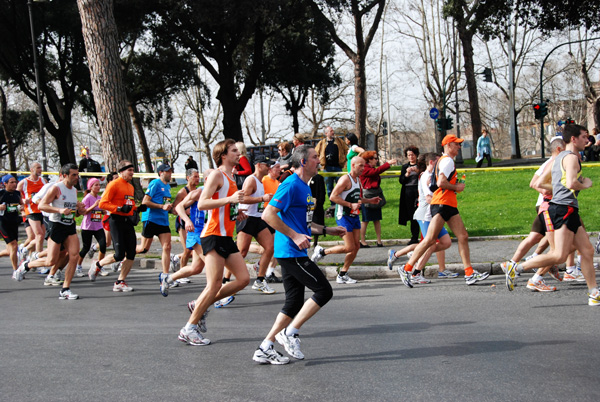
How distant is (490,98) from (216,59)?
28066 mm

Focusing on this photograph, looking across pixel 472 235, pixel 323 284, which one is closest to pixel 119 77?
pixel 472 235

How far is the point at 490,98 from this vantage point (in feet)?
167

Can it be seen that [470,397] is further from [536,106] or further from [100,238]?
[536,106]

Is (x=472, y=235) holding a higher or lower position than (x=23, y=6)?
lower

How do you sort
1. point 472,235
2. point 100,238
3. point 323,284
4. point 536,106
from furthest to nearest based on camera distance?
1. point 536,106
2. point 472,235
3. point 100,238
4. point 323,284

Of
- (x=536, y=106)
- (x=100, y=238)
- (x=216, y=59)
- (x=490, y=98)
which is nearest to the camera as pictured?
(x=100, y=238)

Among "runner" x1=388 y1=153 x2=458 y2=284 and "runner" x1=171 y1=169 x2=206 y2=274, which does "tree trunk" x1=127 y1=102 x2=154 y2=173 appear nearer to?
"runner" x1=171 y1=169 x2=206 y2=274

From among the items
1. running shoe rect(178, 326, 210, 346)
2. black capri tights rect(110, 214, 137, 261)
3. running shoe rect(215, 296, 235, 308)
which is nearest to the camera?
running shoe rect(178, 326, 210, 346)

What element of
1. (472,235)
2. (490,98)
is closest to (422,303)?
(472,235)

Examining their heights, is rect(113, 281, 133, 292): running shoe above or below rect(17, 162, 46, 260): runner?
below

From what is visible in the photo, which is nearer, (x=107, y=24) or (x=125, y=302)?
(x=125, y=302)

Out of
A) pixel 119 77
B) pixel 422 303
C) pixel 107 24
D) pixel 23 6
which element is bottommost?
pixel 422 303

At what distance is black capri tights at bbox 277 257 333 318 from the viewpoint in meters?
5.47

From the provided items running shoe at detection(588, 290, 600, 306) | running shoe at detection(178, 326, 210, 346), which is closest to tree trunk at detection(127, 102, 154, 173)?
running shoe at detection(178, 326, 210, 346)
